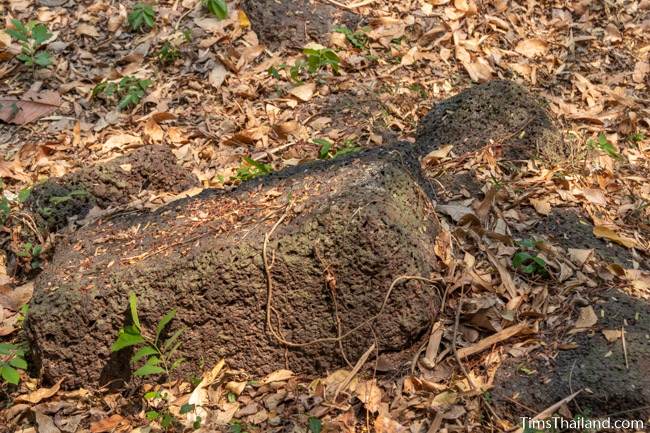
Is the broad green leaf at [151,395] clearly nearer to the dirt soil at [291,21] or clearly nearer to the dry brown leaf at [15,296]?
the dry brown leaf at [15,296]

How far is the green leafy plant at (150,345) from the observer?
120 inches

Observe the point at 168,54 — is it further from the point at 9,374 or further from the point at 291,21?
the point at 9,374

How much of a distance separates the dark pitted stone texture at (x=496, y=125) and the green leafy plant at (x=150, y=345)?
1734mm

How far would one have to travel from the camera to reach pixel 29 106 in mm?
4930

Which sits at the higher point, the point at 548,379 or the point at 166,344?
the point at 166,344

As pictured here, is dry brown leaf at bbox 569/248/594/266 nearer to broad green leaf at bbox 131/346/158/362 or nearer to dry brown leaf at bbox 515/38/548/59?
broad green leaf at bbox 131/346/158/362

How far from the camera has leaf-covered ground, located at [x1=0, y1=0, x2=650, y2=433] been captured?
3.08m

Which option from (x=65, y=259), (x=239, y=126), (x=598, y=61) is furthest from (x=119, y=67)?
(x=598, y=61)

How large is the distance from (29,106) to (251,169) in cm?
167

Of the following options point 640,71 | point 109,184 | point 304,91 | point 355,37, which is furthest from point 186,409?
point 640,71

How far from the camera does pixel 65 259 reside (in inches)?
134

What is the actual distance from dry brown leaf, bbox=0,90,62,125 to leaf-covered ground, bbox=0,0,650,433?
0.04 feet

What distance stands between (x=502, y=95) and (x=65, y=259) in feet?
7.92

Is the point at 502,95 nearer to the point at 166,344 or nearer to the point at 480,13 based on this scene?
the point at 480,13
